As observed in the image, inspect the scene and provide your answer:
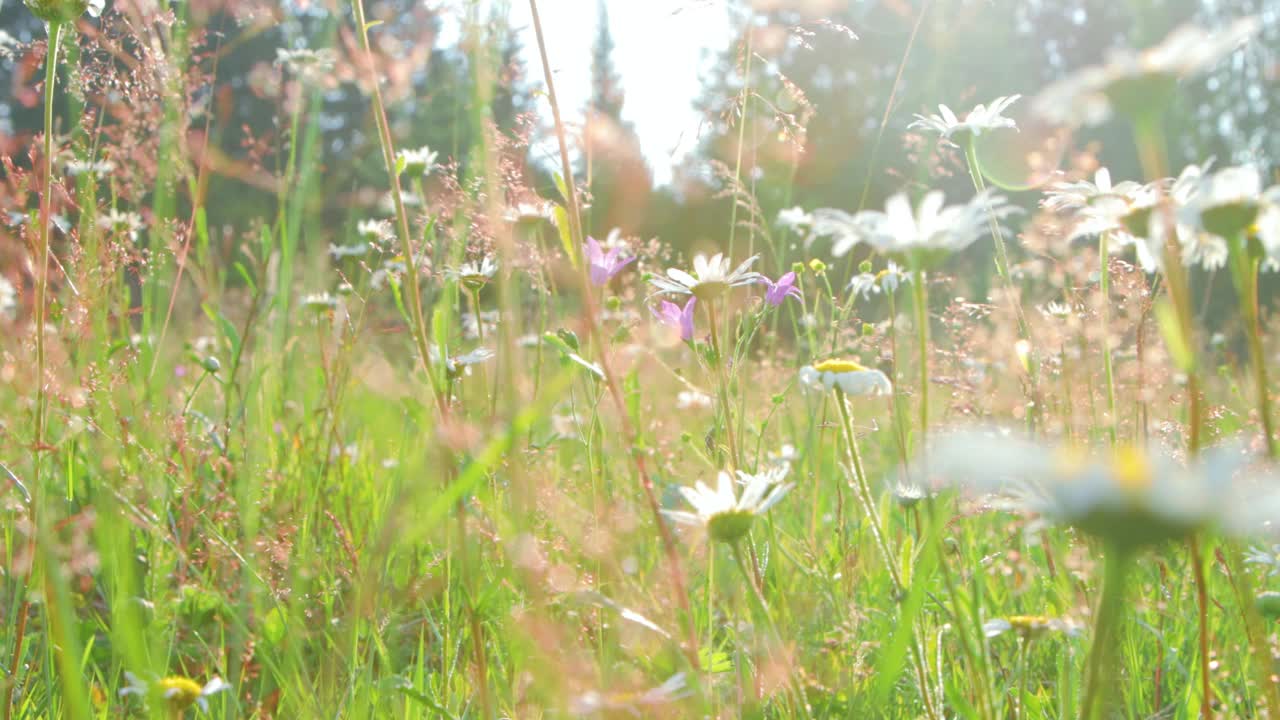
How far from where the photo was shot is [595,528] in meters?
1.14

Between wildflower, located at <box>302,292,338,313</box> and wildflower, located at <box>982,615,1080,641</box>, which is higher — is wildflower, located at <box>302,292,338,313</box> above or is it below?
above

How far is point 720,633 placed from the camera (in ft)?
4.68

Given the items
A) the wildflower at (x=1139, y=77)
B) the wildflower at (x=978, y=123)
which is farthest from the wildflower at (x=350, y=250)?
the wildflower at (x=1139, y=77)

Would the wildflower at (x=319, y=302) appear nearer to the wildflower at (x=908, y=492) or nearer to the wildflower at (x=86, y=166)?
the wildflower at (x=86, y=166)

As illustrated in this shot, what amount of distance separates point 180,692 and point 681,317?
0.74 meters

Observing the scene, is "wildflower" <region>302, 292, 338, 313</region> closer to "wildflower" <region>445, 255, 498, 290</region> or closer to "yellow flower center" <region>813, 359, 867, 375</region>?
"wildflower" <region>445, 255, 498, 290</region>

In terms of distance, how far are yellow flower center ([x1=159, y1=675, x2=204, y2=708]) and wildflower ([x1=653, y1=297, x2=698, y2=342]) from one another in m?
0.70

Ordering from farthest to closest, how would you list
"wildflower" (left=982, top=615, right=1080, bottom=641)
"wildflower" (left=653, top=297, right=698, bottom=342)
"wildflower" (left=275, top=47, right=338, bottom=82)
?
"wildflower" (left=275, top=47, right=338, bottom=82) → "wildflower" (left=653, top=297, right=698, bottom=342) → "wildflower" (left=982, top=615, right=1080, bottom=641)

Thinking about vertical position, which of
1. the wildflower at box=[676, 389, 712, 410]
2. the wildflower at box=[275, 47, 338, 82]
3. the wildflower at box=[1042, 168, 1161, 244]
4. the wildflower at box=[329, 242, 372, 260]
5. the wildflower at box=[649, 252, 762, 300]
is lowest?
the wildflower at box=[676, 389, 712, 410]

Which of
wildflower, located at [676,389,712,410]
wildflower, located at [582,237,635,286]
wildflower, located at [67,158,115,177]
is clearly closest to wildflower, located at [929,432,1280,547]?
wildflower, located at [582,237,635,286]

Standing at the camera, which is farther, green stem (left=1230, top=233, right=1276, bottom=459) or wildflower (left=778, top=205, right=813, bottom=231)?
wildflower (left=778, top=205, right=813, bottom=231)

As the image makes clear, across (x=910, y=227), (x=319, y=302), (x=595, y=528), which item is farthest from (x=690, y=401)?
(x=910, y=227)

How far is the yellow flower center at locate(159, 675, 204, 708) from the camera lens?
38.2 inches

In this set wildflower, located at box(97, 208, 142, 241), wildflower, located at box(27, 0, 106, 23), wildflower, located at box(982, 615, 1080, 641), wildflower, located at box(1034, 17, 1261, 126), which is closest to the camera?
wildflower, located at box(1034, 17, 1261, 126)
